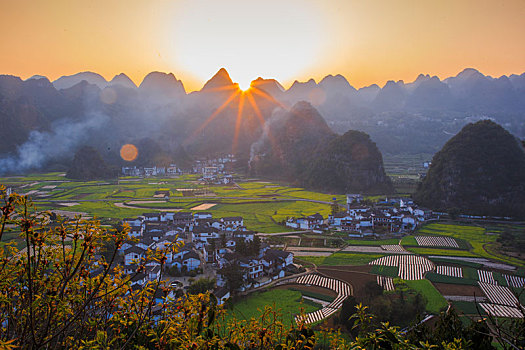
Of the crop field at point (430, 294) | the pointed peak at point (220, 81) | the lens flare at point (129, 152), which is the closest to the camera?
the crop field at point (430, 294)

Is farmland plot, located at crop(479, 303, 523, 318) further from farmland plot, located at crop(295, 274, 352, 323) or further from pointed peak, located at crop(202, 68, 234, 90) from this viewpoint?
pointed peak, located at crop(202, 68, 234, 90)

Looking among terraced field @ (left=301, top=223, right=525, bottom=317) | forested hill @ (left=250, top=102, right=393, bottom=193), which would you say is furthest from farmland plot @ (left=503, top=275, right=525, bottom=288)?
forested hill @ (left=250, top=102, right=393, bottom=193)

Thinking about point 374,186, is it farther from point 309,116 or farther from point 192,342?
point 192,342

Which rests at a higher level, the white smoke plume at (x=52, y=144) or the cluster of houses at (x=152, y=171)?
the white smoke plume at (x=52, y=144)

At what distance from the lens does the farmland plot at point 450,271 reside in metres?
19.3

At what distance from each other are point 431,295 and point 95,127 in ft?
319

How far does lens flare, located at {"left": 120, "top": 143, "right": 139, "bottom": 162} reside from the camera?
7898 centimetres

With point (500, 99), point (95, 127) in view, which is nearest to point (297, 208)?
point (95, 127)

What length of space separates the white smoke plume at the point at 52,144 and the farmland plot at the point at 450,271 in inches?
2782

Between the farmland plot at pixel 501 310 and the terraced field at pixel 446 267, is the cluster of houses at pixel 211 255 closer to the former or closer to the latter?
the terraced field at pixel 446 267

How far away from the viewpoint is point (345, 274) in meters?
19.1

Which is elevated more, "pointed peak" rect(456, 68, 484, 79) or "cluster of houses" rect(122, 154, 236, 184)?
"pointed peak" rect(456, 68, 484, 79)

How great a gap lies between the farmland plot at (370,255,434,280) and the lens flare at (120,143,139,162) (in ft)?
228

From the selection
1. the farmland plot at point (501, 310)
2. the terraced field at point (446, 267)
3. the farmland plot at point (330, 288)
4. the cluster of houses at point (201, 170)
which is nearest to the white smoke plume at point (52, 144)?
the cluster of houses at point (201, 170)
